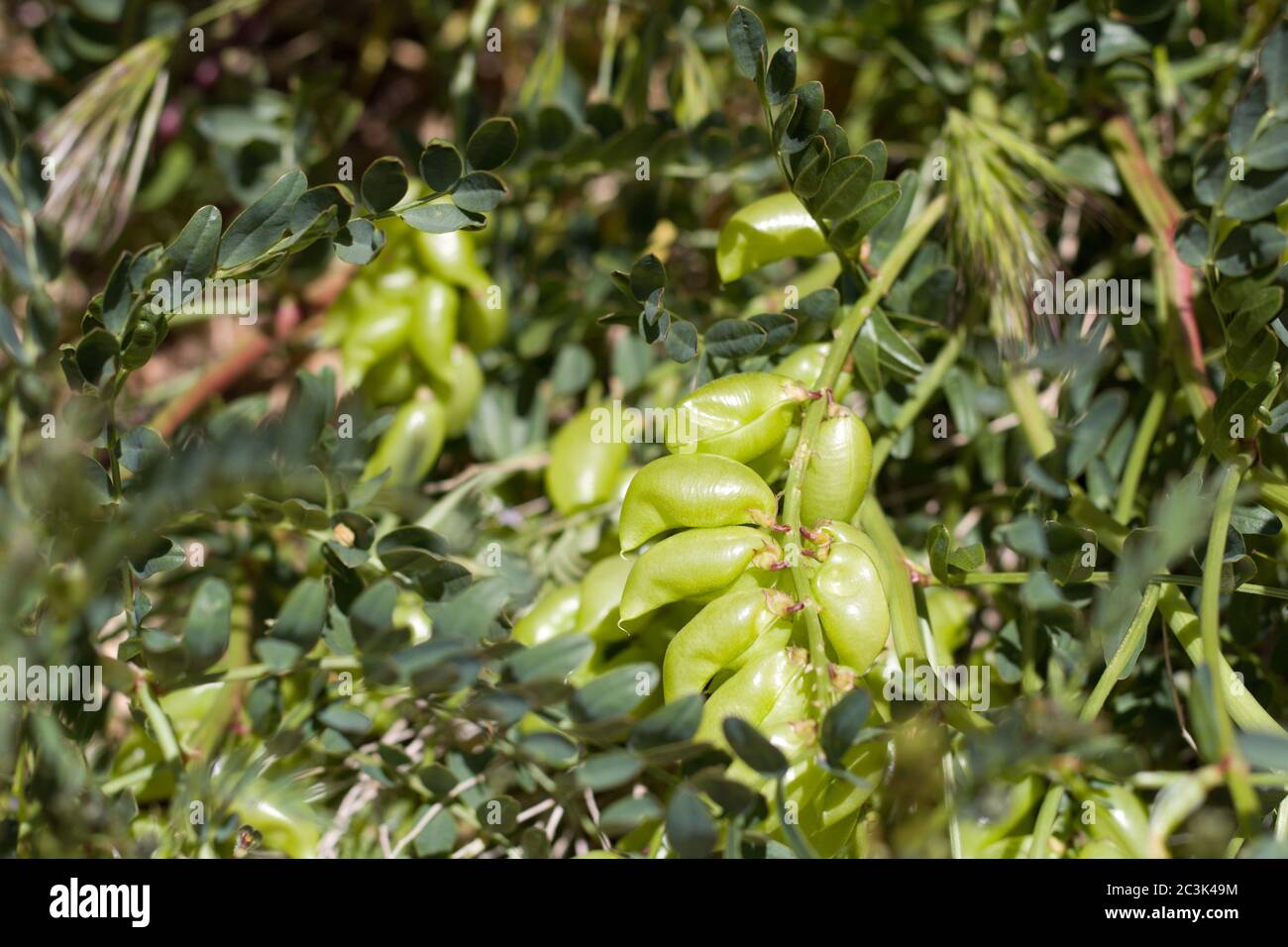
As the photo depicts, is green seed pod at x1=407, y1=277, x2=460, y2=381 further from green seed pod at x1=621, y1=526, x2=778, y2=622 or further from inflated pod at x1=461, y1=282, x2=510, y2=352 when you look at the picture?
green seed pod at x1=621, y1=526, x2=778, y2=622

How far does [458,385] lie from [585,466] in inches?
7.9

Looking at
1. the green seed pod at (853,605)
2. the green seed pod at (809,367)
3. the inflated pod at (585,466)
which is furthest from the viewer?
the inflated pod at (585,466)

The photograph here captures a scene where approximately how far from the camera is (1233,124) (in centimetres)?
92

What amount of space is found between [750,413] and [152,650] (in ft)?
1.54

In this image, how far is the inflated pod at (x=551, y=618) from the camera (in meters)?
0.97

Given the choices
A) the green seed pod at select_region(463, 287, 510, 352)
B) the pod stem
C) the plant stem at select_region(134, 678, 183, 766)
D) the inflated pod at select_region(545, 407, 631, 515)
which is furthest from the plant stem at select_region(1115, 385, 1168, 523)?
the plant stem at select_region(134, 678, 183, 766)

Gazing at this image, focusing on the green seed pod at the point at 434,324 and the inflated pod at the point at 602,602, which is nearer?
the inflated pod at the point at 602,602

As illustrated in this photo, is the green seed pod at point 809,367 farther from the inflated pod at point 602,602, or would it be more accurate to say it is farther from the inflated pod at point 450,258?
the inflated pod at point 450,258

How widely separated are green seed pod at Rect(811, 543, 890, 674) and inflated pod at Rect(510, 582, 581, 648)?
29 centimetres

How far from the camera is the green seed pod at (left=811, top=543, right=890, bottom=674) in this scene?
74 cm

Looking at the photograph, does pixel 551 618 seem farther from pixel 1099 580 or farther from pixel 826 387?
pixel 1099 580

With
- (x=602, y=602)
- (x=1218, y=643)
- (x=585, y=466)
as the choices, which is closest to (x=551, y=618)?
(x=602, y=602)

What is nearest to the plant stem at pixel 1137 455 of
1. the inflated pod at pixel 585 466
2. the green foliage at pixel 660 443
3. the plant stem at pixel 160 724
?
the green foliage at pixel 660 443

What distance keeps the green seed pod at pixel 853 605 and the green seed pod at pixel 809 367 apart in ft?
0.66
